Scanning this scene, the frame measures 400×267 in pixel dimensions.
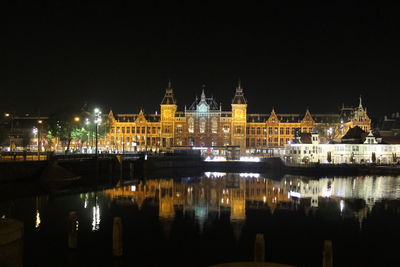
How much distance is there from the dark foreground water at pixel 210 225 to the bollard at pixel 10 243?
955 cm

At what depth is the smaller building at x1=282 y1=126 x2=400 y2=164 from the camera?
117375mm

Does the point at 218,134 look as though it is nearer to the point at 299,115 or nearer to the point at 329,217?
the point at 299,115

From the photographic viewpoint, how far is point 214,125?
164m

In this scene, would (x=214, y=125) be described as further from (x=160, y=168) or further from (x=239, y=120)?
(x=160, y=168)

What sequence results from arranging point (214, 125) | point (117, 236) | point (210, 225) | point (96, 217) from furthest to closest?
point (214, 125)
point (96, 217)
point (210, 225)
point (117, 236)

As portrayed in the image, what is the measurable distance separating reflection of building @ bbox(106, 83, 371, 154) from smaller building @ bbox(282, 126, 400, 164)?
38.2m

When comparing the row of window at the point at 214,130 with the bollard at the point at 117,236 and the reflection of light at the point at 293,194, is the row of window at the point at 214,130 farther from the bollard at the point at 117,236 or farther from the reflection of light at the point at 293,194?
the bollard at the point at 117,236

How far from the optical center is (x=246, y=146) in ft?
550

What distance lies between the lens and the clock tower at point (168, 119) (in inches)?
6471

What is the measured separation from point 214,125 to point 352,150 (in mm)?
57858

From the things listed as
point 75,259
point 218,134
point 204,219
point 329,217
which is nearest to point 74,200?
point 204,219

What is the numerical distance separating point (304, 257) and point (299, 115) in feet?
484

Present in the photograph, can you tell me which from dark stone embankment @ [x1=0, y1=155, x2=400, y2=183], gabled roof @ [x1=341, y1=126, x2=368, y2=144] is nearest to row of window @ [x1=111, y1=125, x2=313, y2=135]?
gabled roof @ [x1=341, y1=126, x2=368, y2=144]

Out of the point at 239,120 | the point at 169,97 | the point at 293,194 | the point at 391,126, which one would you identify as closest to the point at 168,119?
the point at 169,97
